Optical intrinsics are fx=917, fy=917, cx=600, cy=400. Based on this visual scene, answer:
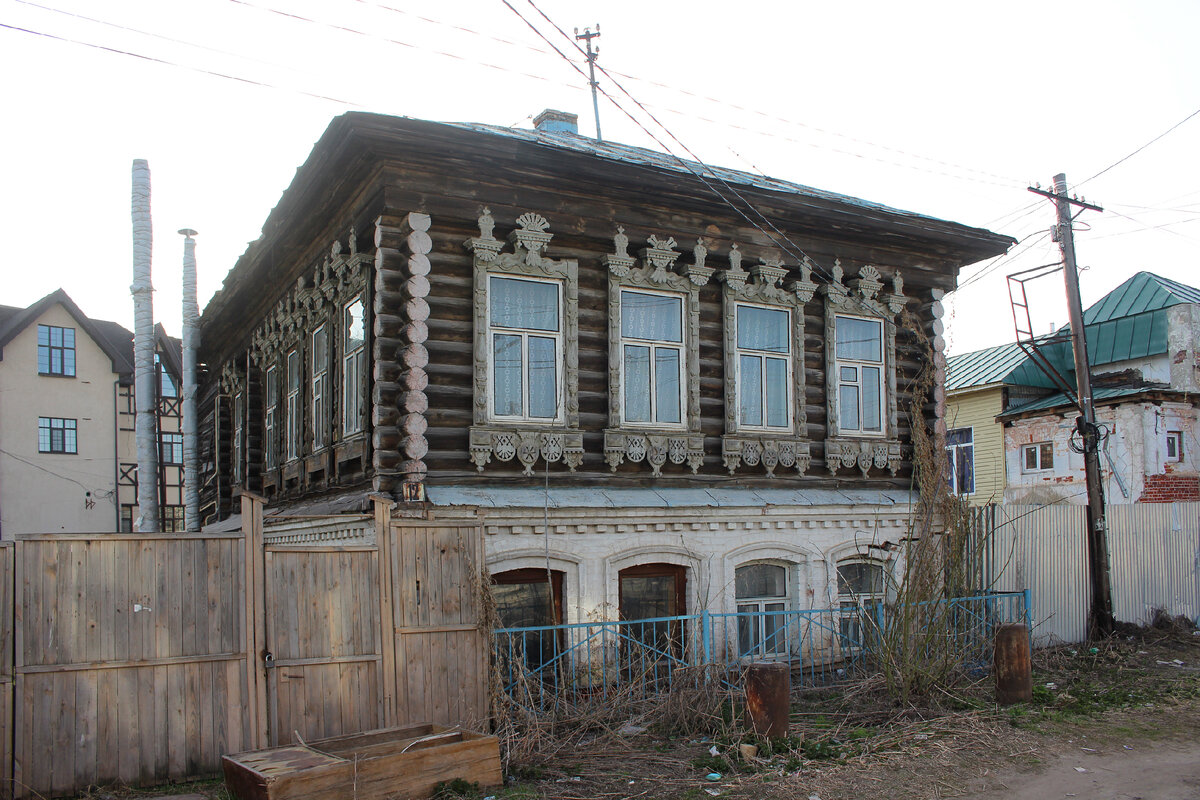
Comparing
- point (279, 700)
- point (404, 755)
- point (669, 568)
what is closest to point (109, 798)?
point (279, 700)

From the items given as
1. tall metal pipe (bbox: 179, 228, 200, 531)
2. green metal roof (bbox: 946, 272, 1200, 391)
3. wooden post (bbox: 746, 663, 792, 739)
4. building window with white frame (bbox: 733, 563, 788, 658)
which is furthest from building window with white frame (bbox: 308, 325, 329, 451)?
green metal roof (bbox: 946, 272, 1200, 391)

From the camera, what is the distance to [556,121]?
594 inches

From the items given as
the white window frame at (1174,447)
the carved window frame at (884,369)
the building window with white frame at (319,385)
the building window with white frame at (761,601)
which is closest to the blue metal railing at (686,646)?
the building window with white frame at (761,601)

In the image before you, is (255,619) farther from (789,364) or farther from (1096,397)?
(1096,397)

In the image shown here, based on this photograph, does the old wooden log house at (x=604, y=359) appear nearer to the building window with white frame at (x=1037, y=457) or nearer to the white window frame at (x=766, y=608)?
the white window frame at (x=766, y=608)

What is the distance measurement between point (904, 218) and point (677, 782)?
8672 millimetres

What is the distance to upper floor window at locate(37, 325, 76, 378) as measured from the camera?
38750 mm

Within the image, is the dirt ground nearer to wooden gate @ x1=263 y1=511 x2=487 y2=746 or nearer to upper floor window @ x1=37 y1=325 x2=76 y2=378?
wooden gate @ x1=263 y1=511 x2=487 y2=746

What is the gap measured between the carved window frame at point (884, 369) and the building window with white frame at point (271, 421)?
28.1ft

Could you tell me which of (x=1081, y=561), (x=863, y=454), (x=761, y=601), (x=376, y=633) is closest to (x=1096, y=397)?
(x=1081, y=561)

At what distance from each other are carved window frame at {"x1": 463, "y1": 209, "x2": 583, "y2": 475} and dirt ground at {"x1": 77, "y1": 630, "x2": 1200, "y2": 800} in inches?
118

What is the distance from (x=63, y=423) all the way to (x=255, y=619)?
37.3 meters

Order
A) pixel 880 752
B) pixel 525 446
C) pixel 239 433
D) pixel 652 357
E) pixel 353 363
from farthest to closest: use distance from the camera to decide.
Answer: pixel 239 433, pixel 652 357, pixel 353 363, pixel 525 446, pixel 880 752

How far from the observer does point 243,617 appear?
7.21 m
